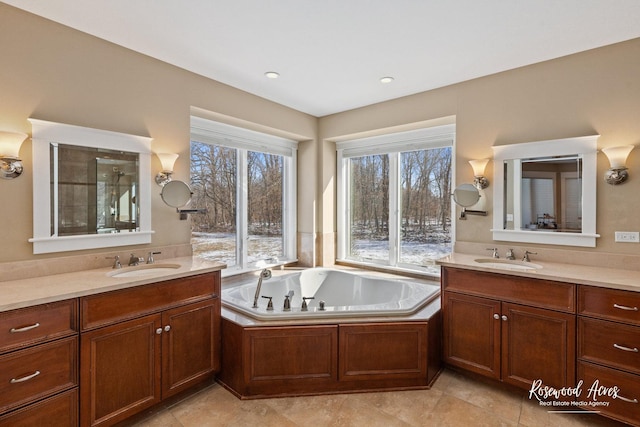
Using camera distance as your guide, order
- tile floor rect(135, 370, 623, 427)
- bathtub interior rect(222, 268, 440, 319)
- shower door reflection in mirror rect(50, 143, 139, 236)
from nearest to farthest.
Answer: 1. tile floor rect(135, 370, 623, 427)
2. shower door reflection in mirror rect(50, 143, 139, 236)
3. bathtub interior rect(222, 268, 440, 319)

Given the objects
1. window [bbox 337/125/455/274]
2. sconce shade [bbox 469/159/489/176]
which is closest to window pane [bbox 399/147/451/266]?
window [bbox 337/125/455/274]

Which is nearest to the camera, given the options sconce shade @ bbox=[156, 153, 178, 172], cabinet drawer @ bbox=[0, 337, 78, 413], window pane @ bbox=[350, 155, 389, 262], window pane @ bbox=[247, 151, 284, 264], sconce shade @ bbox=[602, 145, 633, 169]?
cabinet drawer @ bbox=[0, 337, 78, 413]

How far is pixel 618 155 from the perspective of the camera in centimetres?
230

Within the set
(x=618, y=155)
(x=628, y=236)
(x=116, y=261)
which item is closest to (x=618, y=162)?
(x=618, y=155)

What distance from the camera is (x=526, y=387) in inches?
86.8

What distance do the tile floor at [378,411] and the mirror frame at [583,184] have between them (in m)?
1.22

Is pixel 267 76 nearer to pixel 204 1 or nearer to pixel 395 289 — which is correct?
pixel 204 1

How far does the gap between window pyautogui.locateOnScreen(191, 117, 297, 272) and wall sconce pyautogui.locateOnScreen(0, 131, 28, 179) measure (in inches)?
53.1

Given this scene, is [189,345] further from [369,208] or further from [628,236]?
[628,236]

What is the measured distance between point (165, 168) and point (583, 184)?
3.34 meters

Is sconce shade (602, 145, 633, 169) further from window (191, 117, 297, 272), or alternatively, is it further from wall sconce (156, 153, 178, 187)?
wall sconce (156, 153, 178, 187)

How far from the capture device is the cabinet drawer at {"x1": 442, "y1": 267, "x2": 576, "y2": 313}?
2086mm

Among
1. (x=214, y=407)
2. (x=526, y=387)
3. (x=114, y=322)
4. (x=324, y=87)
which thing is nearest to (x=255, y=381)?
(x=214, y=407)

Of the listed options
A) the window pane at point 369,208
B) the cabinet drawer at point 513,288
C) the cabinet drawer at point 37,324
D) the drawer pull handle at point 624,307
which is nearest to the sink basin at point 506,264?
the cabinet drawer at point 513,288
